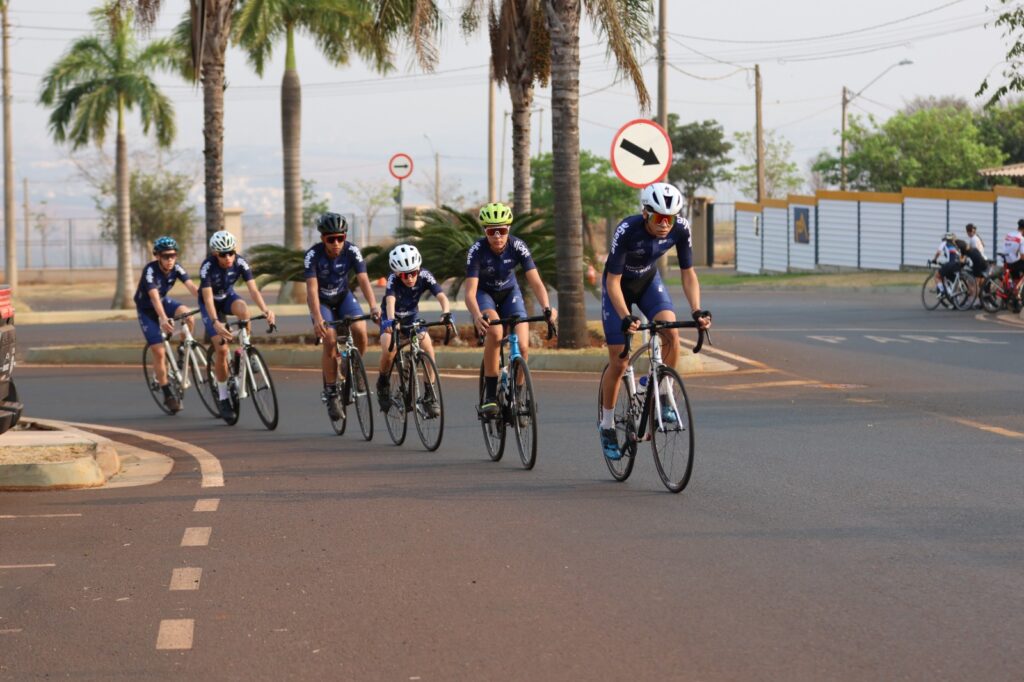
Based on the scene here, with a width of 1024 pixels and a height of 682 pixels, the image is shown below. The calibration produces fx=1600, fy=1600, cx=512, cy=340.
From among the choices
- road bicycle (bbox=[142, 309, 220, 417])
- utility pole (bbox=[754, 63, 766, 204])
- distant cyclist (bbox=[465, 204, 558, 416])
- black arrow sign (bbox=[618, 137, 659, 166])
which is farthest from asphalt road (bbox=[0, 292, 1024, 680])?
utility pole (bbox=[754, 63, 766, 204])

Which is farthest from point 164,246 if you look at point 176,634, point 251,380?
point 176,634

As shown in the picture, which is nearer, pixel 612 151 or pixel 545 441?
pixel 545 441

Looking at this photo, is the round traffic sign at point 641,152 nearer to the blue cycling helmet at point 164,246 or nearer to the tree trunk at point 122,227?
the blue cycling helmet at point 164,246

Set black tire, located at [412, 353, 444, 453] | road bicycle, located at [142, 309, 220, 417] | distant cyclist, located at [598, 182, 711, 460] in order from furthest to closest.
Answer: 1. road bicycle, located at [142, 309, 220, 417]
2. black tire, located at [412, 353, 444, 453]
3. distant cyclist, located at [598, 182, 711, 460]

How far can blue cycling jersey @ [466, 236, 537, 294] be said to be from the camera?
1198 centimetres

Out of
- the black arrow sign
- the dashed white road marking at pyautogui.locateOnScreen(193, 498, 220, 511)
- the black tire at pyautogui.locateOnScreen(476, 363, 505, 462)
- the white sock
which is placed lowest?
the dashed white road marking at pyautogui.locateOnScreen(193, 498, 220, 511)

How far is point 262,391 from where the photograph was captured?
14664 millimetres

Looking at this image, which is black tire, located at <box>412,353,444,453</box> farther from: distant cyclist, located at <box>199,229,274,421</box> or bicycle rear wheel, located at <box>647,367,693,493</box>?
distant cyclist, located at <box>199,229,274,421</box>

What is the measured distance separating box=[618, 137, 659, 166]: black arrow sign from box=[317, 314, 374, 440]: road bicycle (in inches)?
207

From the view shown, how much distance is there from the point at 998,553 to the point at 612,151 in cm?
1070

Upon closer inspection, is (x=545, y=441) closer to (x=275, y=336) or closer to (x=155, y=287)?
(x=155, y=287)

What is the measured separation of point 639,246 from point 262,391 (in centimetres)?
539

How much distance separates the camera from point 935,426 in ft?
43.4

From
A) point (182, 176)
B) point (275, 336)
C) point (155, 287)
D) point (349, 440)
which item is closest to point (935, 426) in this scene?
point (349, 440)
